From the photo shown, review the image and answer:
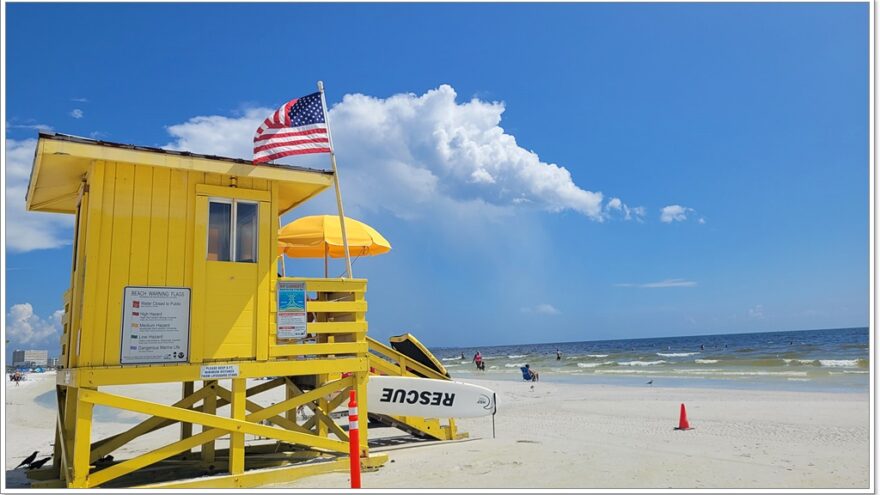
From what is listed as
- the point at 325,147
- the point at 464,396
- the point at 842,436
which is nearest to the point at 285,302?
the point at 325,147

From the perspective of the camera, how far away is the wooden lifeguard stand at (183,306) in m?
7.57

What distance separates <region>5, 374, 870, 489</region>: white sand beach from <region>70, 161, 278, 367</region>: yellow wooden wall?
2989mm

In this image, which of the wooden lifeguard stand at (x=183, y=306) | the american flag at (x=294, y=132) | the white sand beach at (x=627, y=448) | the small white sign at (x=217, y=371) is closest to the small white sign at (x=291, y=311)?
the wooden lifeguard stand at (x=183, y=306)

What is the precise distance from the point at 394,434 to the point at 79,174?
782 centimetres

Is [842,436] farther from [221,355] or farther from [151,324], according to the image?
[151,324]

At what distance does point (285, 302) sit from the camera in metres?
8.65

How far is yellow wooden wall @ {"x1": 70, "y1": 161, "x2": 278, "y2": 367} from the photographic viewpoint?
7.53 m

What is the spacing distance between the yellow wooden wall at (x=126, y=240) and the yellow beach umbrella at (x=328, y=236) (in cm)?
273

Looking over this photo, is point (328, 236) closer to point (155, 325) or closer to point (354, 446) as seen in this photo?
point (155, 325)

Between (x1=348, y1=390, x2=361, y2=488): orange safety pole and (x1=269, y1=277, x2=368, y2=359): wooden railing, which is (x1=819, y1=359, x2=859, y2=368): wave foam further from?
(x1=348, y1=390, x2=361, y2=488): orange safety pole

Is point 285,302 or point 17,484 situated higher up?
point 285,302

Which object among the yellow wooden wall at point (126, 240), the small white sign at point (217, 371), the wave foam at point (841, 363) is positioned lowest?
the wave foam at point (841, 363)

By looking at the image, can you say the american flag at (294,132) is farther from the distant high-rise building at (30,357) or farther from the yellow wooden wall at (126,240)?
the distant high-rise building at (30,357)

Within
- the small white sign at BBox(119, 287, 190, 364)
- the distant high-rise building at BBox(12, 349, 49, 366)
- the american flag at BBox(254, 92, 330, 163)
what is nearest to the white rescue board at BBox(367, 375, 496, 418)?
the small white sign at BBox(119, 287, 190, 364)
